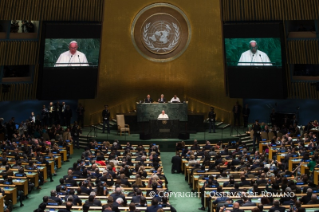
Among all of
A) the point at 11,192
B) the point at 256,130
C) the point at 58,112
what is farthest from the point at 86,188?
the point at 58,112

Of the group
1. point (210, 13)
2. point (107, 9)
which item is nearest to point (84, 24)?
point (107, 9)

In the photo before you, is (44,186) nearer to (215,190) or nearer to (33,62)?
(215,190)

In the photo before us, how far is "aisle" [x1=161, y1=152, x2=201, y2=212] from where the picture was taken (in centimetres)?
1709

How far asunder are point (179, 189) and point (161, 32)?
1303 cm

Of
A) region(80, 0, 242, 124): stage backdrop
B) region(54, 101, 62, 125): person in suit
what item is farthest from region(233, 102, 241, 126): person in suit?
region(54, 101, 62, 125): person in suit

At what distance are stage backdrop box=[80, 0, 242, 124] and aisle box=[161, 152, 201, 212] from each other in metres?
7.02

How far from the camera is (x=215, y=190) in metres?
16.0

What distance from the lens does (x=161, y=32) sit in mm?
30172

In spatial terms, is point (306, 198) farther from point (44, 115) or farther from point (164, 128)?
point (44, 115)

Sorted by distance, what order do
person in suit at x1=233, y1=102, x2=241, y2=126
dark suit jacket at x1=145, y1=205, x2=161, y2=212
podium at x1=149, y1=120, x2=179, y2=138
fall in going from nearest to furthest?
dark suit jacket at x1=145, y1=205, x2=161, y2=212 → podium at x1=149, y1=120, x2=179, y2=138 → person in suit at x1=233, y1=102, x2=241, y2=126

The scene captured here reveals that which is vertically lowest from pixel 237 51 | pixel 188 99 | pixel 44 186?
pixel 44 186

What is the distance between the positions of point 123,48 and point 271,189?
16748 millimetres

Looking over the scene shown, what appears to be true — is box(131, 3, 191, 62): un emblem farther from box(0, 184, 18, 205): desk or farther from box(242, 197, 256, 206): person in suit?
box(242, 197, 256, 206): person in suit

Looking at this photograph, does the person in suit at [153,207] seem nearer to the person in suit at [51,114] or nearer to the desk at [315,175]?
the desk at [315,175]
